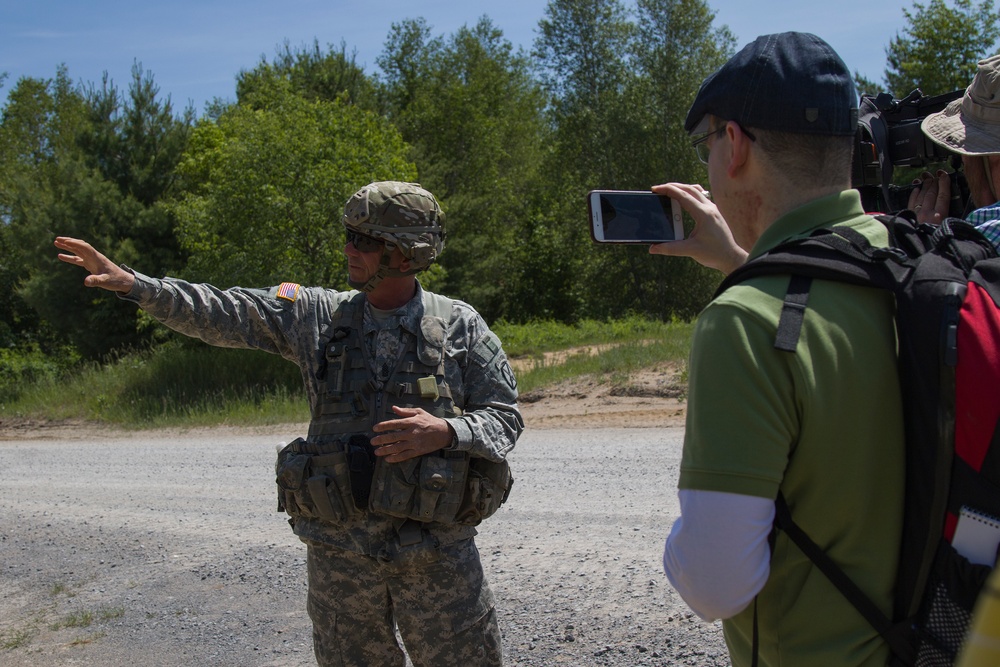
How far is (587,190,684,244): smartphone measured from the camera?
2.29 meters

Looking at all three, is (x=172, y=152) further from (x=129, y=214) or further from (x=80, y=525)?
(x=80, y=525)

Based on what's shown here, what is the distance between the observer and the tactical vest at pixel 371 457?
3049 mm

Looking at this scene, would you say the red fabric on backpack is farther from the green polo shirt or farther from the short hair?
the short hair

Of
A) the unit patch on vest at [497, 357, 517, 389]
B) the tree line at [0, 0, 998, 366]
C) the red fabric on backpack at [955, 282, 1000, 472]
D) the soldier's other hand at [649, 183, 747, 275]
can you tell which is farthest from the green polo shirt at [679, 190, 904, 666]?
the tree line at [0, 0, 998, 366]

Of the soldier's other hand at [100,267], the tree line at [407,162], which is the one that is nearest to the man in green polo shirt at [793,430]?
the soldier's other hand at [100,267]

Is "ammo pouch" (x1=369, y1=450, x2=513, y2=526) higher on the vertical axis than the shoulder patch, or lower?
lower

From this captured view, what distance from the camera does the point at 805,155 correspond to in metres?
1.67

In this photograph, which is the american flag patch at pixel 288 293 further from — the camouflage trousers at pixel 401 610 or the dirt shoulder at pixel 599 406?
the dirt shoulder at pixel 599 406

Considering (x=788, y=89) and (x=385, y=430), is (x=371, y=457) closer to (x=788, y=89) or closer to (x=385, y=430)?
(x=385, y=430)

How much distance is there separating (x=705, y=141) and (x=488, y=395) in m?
1.65

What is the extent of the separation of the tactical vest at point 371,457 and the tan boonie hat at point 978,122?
1684mm

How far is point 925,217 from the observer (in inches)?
98.5

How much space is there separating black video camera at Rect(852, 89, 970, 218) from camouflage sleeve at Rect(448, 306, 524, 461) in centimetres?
132

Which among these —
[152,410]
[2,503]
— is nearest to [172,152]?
[152,410]
